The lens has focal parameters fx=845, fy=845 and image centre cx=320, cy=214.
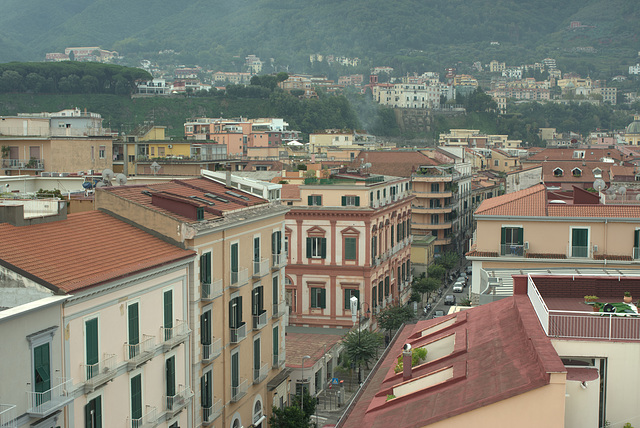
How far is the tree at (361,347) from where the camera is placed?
47656 millimetres

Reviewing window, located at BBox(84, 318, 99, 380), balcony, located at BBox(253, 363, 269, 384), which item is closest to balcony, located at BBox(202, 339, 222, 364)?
balcony, located at BBox(253, 363, 269, 384)

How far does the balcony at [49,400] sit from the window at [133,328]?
3541 mm

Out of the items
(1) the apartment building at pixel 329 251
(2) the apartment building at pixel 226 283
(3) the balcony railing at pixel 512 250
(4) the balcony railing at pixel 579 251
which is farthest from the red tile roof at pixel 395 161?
(4) the balcony railing at pixel 579 251

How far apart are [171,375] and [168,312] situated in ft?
7.09

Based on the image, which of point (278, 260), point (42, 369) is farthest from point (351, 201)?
point (42, 369)

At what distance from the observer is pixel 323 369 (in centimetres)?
4616

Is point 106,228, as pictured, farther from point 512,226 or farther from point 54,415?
point 512,226

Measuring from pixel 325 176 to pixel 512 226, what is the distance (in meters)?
25.2

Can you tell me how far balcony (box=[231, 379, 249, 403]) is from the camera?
110ft

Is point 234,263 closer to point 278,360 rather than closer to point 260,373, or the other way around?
point 260,373

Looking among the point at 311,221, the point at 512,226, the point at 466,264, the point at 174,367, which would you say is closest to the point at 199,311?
the point at 174,367

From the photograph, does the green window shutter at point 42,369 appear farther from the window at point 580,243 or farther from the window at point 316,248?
the window at point 316,248

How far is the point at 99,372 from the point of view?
23.5 meters

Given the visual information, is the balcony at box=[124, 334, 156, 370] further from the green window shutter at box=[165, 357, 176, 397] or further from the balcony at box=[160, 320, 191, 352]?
the green window shutter at box=[165, 357, 176, 397]
